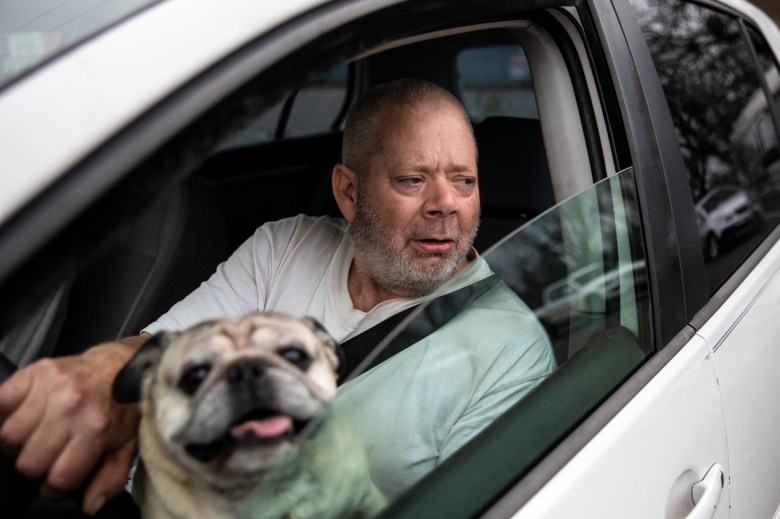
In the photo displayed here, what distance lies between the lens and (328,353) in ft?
3.59

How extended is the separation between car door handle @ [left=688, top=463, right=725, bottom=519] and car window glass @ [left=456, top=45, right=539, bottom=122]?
1.20 metres

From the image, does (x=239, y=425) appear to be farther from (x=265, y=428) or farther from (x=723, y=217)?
(x=723, y=217)

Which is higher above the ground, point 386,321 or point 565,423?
point 386,321

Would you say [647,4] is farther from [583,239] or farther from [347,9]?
[347,9]

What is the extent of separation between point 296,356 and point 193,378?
14 centimetres

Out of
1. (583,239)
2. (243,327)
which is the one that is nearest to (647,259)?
(583,239)

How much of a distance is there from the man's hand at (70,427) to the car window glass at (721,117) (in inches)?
53.7

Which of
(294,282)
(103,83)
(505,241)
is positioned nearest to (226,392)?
(103,83)

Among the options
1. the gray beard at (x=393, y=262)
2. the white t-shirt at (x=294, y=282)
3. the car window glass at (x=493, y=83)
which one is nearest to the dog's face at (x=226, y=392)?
the white t-shirt at (x=294, y=282)

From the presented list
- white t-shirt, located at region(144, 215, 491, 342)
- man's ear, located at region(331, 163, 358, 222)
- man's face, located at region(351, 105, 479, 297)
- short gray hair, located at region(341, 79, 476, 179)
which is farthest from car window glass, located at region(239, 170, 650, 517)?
man's ear, located at region(331, 163, 358, 222)

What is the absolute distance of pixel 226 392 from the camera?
897mm

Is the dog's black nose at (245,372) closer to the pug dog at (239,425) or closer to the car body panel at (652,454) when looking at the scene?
the pug dog at (239,425)

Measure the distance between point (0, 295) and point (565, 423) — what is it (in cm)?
95

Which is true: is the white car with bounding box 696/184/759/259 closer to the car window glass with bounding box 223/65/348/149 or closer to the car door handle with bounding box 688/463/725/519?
the car door handle with bounding box 688/463/725/519
